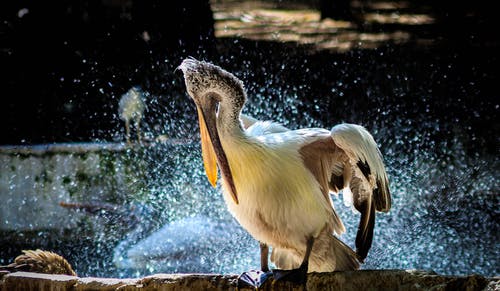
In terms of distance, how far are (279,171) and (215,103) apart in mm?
448

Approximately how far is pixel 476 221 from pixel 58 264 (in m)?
3.98

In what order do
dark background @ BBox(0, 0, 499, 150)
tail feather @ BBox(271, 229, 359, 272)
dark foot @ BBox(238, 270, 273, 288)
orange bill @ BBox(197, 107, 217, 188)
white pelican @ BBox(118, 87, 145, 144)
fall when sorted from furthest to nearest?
dark background @ BBox(0, 0, 499, 150), white pelican @ BBox(118, 87, 145, 144), tail feather @ BBox(271, 229, 359, 272), orange bill @ BBox(197, 107, 217, 188), dark foot @ BBox(238, 270, 273, 288)

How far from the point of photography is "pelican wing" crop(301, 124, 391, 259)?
272cm

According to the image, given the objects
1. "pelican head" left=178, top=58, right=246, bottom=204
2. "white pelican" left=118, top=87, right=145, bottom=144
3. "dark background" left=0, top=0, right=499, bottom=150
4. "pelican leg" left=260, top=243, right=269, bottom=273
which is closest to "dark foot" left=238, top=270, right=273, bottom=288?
"pelican leg" left=260, top=243, right=269, bottom=273

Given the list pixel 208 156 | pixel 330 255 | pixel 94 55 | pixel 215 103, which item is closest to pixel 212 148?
pixel 208 156

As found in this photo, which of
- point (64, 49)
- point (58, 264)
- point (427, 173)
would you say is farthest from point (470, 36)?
point (58, 264)

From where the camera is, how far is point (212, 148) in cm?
285

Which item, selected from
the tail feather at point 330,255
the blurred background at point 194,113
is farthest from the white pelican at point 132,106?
the tail feather at point 330,255

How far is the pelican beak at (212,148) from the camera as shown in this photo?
2.80 meters

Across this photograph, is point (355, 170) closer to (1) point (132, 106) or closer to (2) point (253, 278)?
(2) point (253, 278)

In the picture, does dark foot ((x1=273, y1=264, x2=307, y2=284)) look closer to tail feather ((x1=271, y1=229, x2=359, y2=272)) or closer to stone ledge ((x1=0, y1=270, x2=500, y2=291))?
stone ledge ((x1=0, y1=270, x2=500, y2=291))

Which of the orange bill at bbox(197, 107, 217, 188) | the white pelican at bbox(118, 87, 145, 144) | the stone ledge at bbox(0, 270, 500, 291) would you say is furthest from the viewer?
the white pelican at bbox(118, 87, 145, 144)

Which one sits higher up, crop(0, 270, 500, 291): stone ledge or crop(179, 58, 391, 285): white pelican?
crop(179, 58, 391, 285): white pelican

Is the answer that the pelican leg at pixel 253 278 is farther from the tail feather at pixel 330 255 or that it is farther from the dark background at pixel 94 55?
the dark background at pixel 94 55
